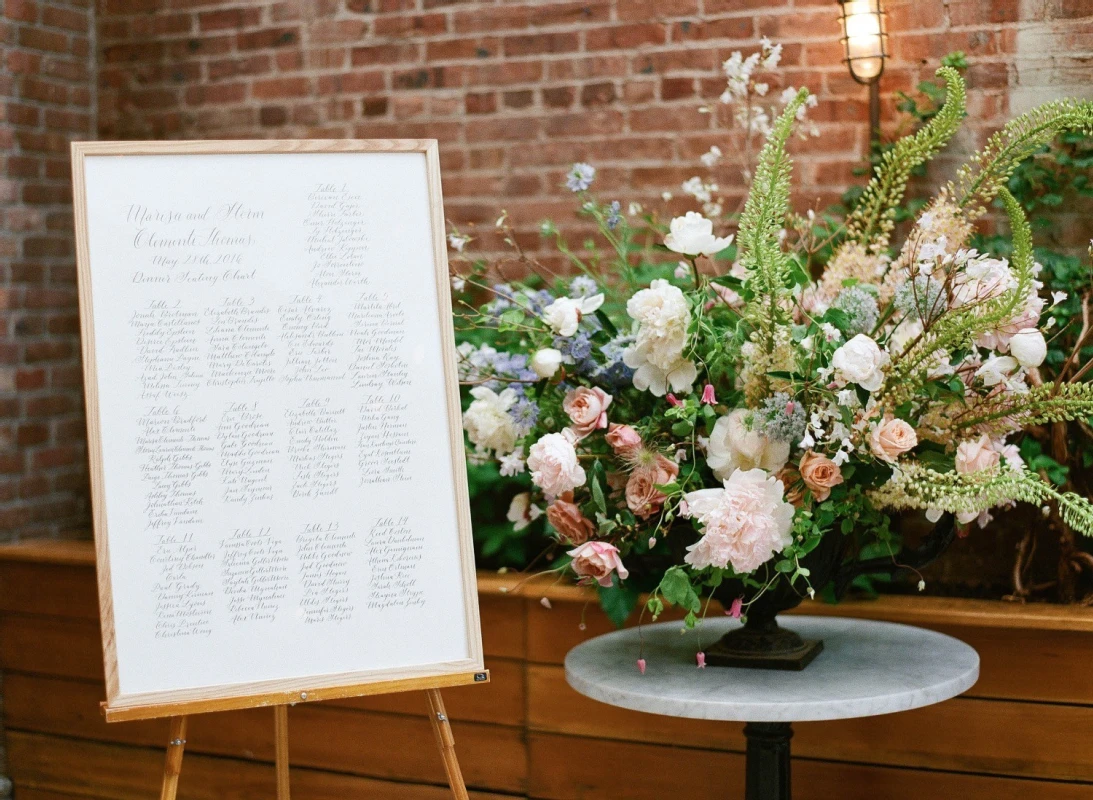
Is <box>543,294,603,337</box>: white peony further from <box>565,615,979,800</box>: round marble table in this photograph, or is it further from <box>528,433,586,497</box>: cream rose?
<box>565,615,979,800</box>: round marble table

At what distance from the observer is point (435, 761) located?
2748 mm

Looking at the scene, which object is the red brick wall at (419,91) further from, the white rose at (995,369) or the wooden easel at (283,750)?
the wooden easel at (283,750)

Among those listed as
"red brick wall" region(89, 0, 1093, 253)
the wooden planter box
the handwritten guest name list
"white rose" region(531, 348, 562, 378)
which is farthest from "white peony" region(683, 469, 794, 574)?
"red brick wall" region(89, 0, 1093, 253)

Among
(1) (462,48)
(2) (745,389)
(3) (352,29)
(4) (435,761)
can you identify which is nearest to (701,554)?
(2) (745,389)

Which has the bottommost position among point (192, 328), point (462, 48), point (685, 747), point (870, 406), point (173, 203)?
point (685, 747)

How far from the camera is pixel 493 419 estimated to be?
211 centimetres

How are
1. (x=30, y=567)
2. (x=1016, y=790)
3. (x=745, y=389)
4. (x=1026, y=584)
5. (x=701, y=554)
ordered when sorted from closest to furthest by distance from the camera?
(x=701, y=554) → (x=745, y=389) → (x=1016, y=790) → (x=1026, y=584) → (x=30, y=567)

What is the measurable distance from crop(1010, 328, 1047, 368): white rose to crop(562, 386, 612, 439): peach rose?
2.01ft

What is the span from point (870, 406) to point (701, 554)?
1.10 feet

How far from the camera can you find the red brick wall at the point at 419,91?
2842 millimetres

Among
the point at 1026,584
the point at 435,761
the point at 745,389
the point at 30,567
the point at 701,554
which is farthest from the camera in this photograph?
the point at 30,567

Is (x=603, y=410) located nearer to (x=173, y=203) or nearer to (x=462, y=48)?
(x=173, y=203)

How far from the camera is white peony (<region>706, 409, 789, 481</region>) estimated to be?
1.77 metres

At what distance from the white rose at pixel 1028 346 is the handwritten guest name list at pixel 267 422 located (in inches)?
35.6
